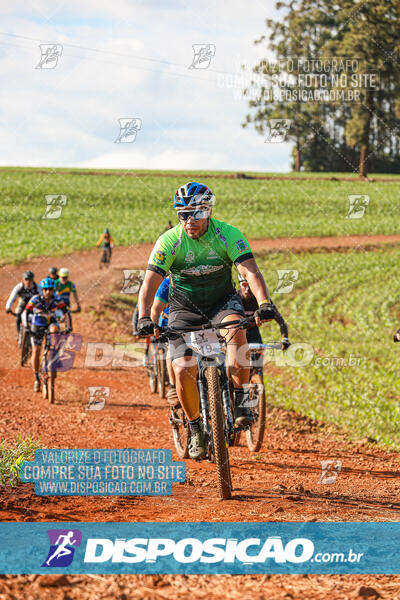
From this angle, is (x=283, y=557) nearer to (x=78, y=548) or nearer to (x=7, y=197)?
(x=78, y=548)

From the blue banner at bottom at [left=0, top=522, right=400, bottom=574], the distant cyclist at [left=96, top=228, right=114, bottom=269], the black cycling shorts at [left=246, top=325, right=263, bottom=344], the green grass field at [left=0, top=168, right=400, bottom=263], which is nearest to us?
the blue banner at bottom at [left=0, top=522, right=400, bottom=574]

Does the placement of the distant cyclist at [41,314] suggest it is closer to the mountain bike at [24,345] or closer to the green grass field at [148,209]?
the mountain bike at [24,345]

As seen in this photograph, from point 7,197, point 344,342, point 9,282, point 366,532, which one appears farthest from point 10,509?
point 7,197

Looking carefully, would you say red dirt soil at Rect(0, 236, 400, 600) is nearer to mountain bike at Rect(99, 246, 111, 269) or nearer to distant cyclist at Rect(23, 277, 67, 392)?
distant cyclist at Rect(23, 277, 67, 392)

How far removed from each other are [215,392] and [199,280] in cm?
116

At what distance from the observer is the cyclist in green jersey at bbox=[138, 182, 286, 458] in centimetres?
609

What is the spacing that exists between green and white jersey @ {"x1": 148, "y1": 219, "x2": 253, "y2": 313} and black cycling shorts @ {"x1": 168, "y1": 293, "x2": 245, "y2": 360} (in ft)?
0.22

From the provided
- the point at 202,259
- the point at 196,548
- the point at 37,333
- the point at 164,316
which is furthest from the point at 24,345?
the point at 196,548

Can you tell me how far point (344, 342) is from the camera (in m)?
20.1

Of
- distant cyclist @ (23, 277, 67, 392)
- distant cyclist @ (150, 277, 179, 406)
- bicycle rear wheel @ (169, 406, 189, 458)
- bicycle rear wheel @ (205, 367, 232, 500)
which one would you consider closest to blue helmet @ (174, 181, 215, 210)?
distant cyclist @ (150, 277, 179, 406)

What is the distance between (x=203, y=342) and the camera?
6.04 metres

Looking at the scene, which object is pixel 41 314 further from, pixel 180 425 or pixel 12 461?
pixel 12 461

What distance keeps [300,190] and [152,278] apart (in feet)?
175

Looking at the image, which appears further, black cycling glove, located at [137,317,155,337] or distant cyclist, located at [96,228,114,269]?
distant cyclist, located at [96,228,114,269]
